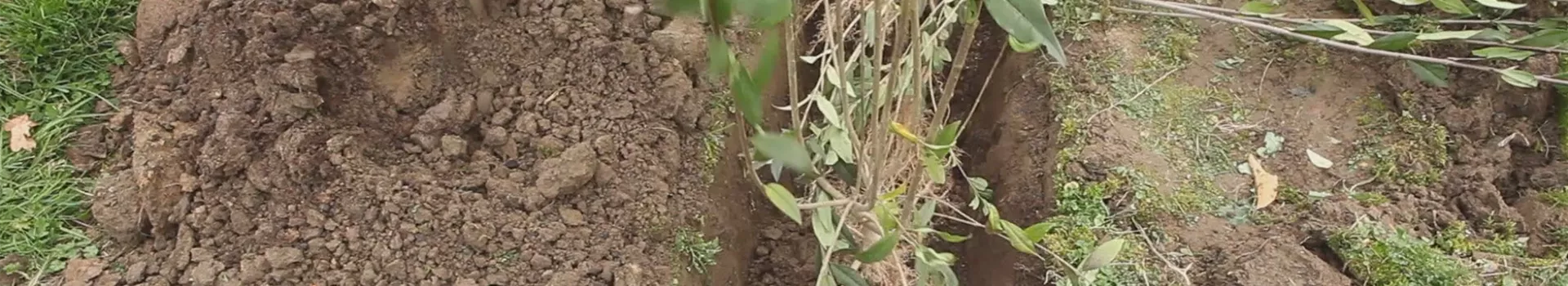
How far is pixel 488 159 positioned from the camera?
5.49 feet

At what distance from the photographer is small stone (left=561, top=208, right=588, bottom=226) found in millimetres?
1617

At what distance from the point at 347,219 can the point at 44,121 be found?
616 mm

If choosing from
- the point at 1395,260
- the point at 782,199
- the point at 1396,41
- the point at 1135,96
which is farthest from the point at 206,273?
the point at 1396,41

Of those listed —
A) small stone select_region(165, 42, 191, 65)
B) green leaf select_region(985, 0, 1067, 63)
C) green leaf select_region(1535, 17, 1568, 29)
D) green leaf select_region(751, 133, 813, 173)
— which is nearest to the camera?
green leaf select_region(985, 0, 1067, 63)

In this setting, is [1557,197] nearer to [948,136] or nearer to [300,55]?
[948,136]

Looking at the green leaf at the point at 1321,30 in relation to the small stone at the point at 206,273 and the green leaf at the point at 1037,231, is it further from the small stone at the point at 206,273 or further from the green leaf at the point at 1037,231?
the small stone at the point at 206,273

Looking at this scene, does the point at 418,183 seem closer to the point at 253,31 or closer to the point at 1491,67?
the point at 253,31

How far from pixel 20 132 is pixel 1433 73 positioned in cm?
230

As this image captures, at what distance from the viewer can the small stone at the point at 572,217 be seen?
5.31 feet

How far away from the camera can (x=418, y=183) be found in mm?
1620

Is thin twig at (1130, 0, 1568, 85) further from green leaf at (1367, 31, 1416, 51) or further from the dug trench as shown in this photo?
the dug trench

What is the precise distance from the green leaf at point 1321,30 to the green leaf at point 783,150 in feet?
3.32

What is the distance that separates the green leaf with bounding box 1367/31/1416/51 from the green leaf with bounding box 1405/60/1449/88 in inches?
2.4

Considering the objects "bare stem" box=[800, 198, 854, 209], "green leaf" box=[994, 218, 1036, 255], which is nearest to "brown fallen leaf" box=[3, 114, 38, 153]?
"bare stem" box=[800, 198, 854, 209]
